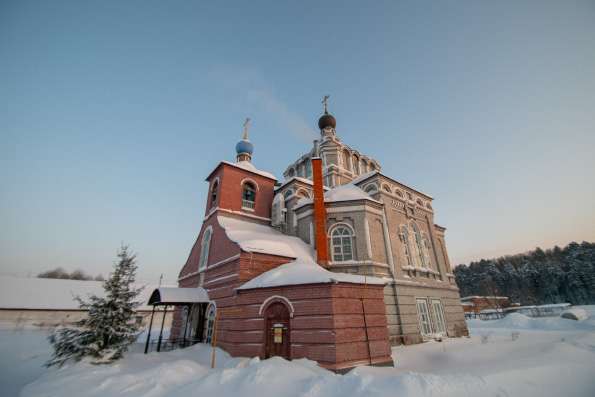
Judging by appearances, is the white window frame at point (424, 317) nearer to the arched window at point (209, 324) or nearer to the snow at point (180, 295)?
the arched window at point (209, 324)

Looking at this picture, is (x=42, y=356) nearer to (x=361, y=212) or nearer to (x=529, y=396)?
(x=361, y=212)

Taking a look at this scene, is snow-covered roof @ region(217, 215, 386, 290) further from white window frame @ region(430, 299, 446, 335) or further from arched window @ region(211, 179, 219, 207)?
white window frame @ region(430, 299, 446, 335)

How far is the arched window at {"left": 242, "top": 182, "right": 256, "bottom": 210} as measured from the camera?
2184 cm

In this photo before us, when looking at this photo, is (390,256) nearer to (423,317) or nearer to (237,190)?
(423,317)

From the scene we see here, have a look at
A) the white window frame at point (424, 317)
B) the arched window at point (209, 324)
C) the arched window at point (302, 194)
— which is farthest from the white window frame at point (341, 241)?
the arched window at point (209, 324)

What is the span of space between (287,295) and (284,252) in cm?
407

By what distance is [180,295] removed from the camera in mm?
15820

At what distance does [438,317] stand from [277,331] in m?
13.6

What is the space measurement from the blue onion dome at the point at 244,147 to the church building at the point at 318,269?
0.09 meters

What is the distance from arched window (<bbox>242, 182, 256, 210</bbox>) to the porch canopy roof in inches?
292

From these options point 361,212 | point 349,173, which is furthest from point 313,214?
point 349,173

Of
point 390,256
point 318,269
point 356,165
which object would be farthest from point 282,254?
point 356,165

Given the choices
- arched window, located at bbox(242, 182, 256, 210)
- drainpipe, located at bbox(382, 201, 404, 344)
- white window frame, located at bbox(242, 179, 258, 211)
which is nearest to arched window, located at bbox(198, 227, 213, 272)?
white window frame, located at bbox(242, 179, 258, 211)

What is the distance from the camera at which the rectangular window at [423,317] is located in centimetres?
1752
